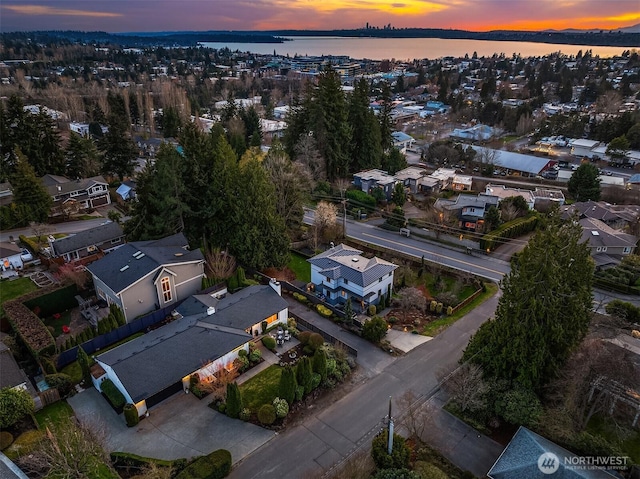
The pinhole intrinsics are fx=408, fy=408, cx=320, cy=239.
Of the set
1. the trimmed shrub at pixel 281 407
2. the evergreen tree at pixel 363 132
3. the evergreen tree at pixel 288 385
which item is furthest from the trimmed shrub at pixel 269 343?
the evergreen tree at pixel 363 132

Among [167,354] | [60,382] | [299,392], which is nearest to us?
[299,392]

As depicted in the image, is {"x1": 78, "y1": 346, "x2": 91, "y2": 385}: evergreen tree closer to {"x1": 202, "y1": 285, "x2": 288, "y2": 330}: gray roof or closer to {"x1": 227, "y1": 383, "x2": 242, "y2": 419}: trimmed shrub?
{"x1": 202, "y1": 285, "x2": 288, "y2": 330}: gray roof

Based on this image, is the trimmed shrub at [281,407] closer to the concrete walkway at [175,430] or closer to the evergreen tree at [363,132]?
the concrete walkway at [175,430]

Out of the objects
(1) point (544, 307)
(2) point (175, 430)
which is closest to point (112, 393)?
(2) point (175, 430)

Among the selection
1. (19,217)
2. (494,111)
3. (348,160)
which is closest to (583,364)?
(348,160)

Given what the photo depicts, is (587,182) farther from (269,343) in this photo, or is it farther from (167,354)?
(167,354)

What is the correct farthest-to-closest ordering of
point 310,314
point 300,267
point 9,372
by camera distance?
1. point 300,267
2. point 310,314
3. point 9,372

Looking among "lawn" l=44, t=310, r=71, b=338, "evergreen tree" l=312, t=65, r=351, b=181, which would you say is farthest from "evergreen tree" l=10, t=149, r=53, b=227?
"evergreen tree" l=312, t=65, r=351, b=181

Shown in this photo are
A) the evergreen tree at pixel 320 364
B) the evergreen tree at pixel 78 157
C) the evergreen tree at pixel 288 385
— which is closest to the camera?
the evergreen tree at pixel 288 385
